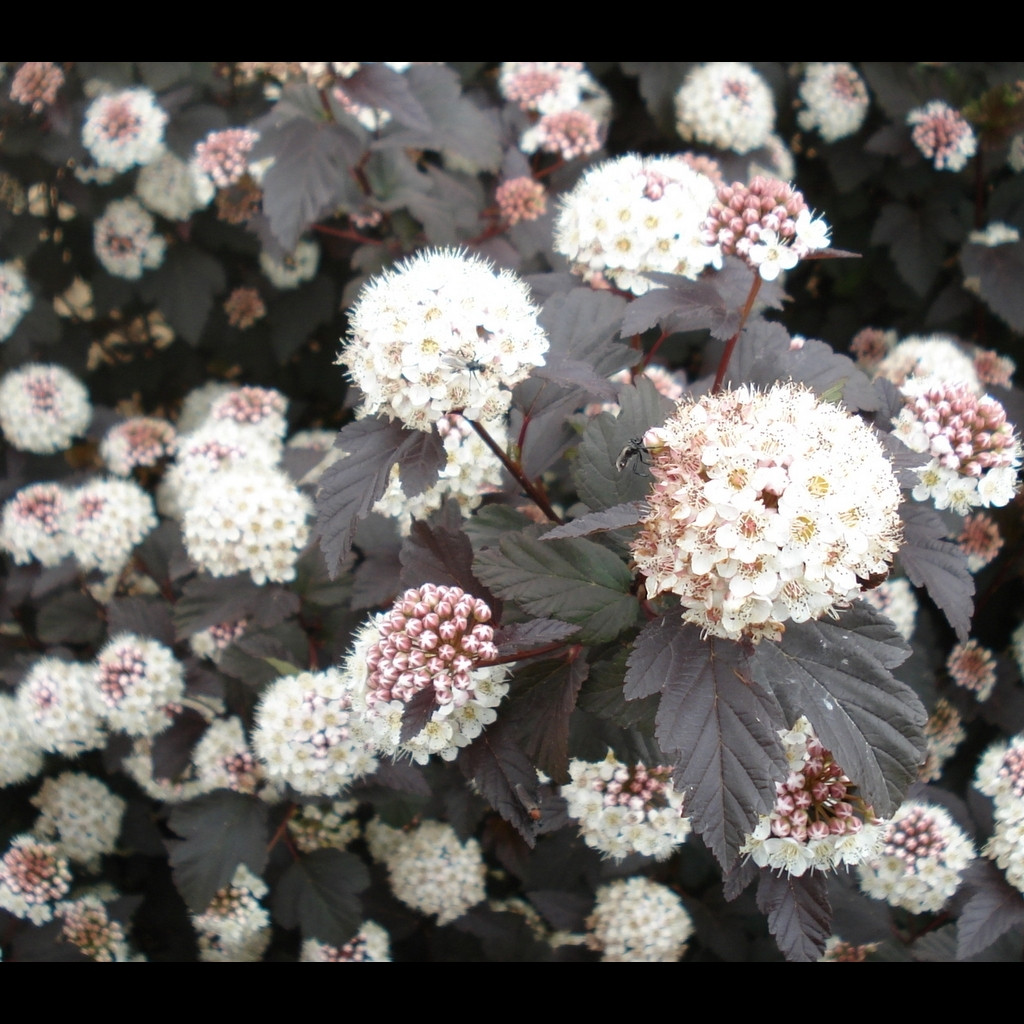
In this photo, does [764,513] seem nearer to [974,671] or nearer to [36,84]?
[974,671]

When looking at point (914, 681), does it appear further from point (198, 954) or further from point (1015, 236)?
point (198, 954)

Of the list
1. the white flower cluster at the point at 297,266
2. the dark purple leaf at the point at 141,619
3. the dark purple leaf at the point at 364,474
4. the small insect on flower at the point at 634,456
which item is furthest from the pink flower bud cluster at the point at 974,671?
the white flower cluster at the point at 297,266

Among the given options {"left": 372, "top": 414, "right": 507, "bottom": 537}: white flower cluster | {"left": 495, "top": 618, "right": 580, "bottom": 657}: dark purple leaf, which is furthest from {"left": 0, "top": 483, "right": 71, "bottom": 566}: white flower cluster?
{"left": 495, "top": 618, "right": 580, "bottom": 657}: dark purple leaf

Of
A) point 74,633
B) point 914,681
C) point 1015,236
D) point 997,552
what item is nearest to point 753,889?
point 914,681

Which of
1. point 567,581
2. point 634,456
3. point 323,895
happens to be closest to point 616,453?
point 634,456

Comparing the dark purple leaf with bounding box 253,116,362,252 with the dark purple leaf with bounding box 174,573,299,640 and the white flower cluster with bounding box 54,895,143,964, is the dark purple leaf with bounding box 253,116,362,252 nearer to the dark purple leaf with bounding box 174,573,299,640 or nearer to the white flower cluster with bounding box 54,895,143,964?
the dark purple leaf with bounding box 174,573,299,640

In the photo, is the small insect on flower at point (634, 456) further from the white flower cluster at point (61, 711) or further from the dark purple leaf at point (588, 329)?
the white flower cluster at point (61, 711)
